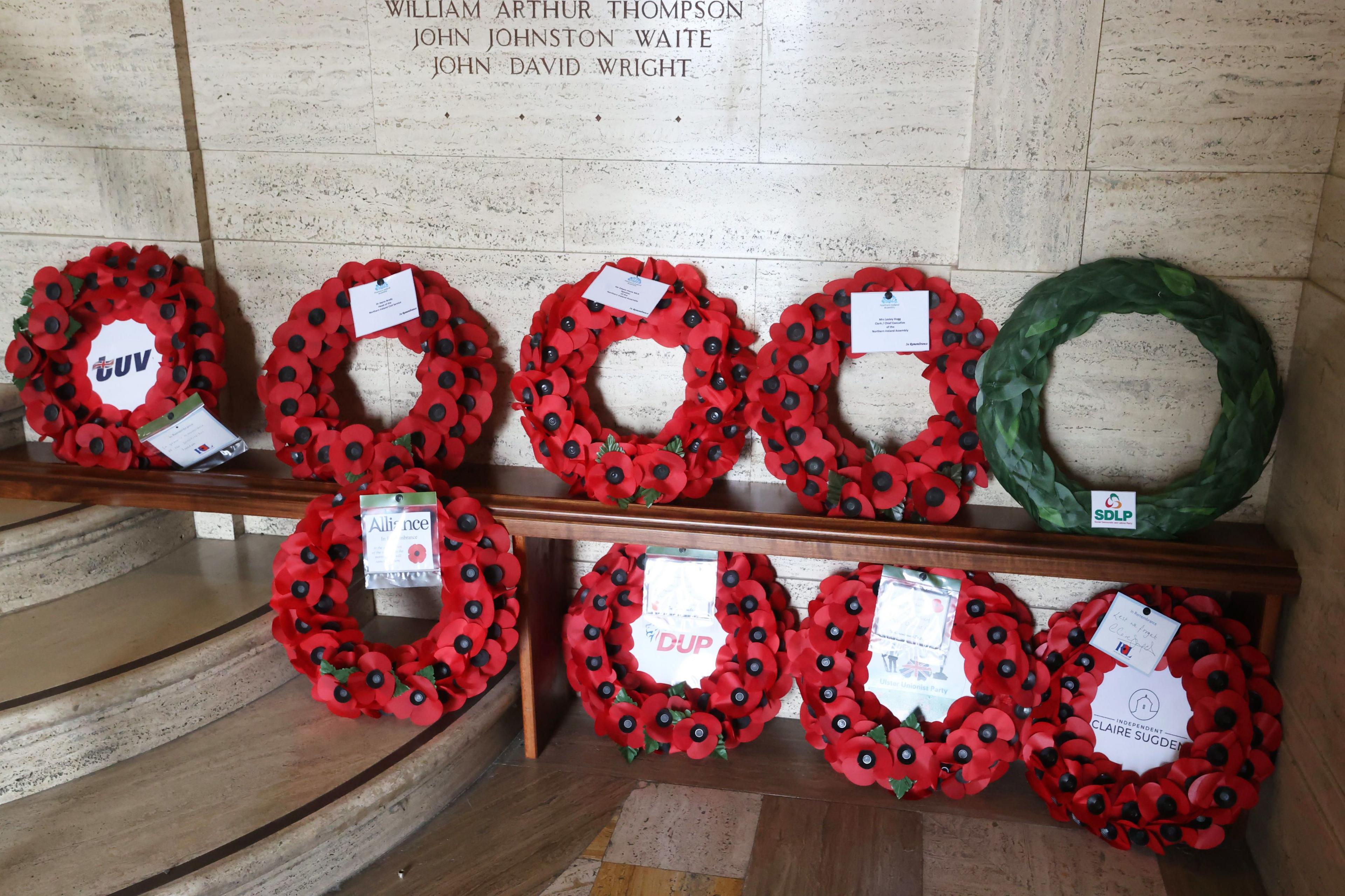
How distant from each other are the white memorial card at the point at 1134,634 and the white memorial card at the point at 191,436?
90.2 inches

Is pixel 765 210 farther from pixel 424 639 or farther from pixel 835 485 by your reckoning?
pixel 424 639

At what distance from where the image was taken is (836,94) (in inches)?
96.5

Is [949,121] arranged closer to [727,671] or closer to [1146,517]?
[1146,517]

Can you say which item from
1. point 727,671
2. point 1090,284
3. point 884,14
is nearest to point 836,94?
point 884,14

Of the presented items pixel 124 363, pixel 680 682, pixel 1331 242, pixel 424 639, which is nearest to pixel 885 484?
pixel 680 682

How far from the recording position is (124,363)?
2.79 m

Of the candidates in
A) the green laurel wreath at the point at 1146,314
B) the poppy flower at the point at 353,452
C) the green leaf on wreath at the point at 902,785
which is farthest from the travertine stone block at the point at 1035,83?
the poppy flower at the point at 353,452

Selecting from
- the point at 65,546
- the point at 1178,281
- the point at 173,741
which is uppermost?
the point at 1178,281

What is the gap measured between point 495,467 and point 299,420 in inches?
20.6

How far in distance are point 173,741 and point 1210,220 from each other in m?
2.70

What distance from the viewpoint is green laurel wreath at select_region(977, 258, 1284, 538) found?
2.22m

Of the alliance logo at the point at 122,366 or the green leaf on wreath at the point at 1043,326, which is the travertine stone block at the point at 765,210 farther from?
the alliance logo at the point at 122,366

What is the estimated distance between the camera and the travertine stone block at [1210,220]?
7.55ft

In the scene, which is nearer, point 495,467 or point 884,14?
point 884,14
